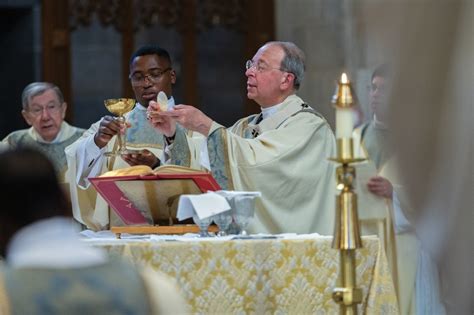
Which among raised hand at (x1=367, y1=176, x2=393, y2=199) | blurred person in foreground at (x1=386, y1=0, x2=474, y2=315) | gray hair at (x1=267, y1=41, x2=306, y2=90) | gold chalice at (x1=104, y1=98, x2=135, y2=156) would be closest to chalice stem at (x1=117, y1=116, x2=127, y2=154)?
gold chalice at (x1=104, y1=98, x2=135, y2=156)

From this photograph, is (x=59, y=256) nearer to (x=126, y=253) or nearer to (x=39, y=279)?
(x=39, y=279)

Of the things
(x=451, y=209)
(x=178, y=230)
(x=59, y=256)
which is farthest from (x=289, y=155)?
(x=451, y=209)

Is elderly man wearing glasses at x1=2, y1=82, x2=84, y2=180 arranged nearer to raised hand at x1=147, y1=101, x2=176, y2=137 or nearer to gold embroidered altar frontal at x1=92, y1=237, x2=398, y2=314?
raised hand at x1=147, y1=101, x2=176, y2=137

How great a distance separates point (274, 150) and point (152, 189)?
1.36 meters

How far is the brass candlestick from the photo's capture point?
3.02m

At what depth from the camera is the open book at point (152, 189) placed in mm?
4566

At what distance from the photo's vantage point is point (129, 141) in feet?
21.2

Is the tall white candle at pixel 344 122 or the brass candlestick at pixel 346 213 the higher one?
the tall white candle at pixel 344 122

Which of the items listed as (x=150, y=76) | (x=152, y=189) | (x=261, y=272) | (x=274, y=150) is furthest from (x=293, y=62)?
(x=261, y=272)

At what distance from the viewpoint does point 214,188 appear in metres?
4.61

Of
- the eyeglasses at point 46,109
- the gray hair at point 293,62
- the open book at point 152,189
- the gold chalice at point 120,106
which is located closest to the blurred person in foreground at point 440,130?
the open book at point 152,189

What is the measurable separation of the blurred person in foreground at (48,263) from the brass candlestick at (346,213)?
1.21 meters

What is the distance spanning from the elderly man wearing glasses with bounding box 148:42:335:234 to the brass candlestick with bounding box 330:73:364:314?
2362 mm

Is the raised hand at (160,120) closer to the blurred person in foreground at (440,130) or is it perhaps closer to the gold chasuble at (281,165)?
the gold chasuble at (281,165)
